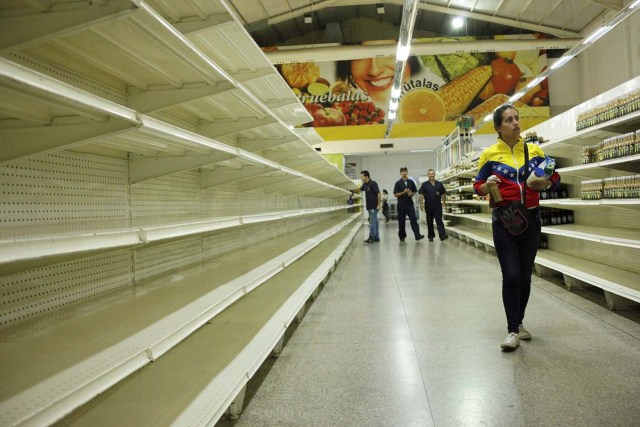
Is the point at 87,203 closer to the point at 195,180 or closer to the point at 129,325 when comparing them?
the point at 129,325

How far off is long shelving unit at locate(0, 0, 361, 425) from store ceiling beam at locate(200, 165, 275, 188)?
1 cm

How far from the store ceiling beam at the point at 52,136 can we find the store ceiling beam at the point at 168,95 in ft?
2.70

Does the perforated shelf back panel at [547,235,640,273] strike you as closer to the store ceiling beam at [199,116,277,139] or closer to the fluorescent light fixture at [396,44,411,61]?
the store ceiling beam at [199,116,277,139]

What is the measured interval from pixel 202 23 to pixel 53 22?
1.16m

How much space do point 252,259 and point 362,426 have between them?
5.93 feet

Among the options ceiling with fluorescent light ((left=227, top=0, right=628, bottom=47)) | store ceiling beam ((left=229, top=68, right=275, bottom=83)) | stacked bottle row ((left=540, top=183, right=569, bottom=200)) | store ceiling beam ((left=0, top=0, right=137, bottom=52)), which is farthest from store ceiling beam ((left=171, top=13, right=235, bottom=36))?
ceiling with fluorescent light ((left=227, top=0, right=628, bottom=47))

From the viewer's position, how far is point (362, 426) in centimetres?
182

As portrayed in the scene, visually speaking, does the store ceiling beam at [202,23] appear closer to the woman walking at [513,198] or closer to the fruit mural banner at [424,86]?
the woman walking at [513,198]

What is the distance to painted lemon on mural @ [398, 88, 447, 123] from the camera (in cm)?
1507

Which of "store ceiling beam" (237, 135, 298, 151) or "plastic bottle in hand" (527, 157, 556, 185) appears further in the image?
"store ceiling beam" (237, 135, 298, 151)

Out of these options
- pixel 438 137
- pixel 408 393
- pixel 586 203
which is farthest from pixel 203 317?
pixel 438 137

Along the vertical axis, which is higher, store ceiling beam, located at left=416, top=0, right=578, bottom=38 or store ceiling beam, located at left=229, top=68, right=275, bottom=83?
store ceiling beam, located at left=416, top=0, right=578, bottom=38

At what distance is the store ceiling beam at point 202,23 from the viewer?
2276 millimetres

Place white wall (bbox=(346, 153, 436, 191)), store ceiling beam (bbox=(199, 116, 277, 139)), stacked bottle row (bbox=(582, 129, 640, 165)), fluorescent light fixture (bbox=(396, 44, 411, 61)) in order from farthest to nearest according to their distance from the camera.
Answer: white wall (bbox=(346, 153, 436, 191)) < fluorescent light fixture (bbox=(396, 44, 411, 61)) < store ceiling beam (bbox=(199, 116, 277, 139)) < stacked bottle row (bbox=(582, 129, 640, 165))
